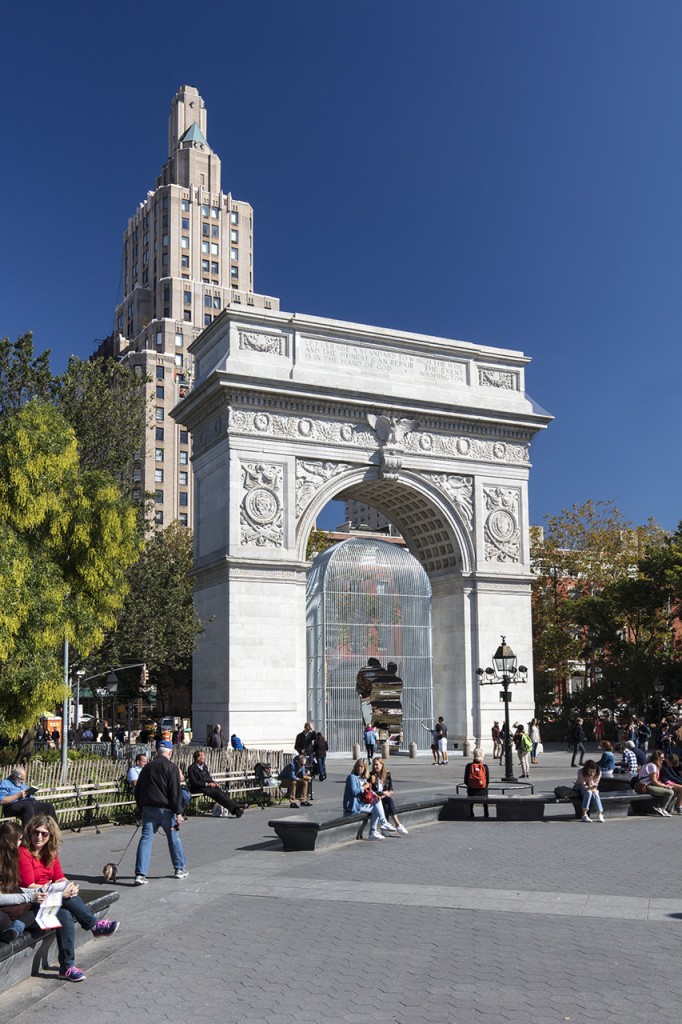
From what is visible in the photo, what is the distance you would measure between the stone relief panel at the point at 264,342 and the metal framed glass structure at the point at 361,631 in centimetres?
674

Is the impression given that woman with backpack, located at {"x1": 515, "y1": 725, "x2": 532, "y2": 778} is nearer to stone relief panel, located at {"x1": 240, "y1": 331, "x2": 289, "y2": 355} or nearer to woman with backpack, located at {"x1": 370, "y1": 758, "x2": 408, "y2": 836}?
woman with backpack, located at {"x1": 370, "y1": 758, "x2": 408, "y2": 836}

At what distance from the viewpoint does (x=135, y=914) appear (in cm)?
973

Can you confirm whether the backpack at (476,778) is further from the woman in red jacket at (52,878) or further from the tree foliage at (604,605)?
the tree foliage at (604,605)

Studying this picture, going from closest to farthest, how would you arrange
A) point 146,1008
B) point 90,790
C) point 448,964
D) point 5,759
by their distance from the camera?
1. point 146,1008
2. point 448,964
3. point 90,790
4. point 5,759

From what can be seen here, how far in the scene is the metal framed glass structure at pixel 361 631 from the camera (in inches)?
1287

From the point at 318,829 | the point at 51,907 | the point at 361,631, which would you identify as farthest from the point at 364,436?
the point at 51,907

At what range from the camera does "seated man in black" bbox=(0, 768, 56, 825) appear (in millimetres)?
10594

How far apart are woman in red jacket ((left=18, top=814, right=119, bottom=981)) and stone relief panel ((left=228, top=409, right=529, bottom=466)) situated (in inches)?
907

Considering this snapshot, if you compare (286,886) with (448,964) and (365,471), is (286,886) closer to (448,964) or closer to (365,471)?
(448,964)

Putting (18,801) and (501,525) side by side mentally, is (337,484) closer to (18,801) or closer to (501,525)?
(501,525)

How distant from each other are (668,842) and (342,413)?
20226mm

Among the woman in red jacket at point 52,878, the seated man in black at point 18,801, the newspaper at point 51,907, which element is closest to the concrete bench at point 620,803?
the seated man in black at point 18,801

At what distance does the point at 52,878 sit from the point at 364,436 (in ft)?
83.7

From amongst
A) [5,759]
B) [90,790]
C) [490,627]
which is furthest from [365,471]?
[90,790]
